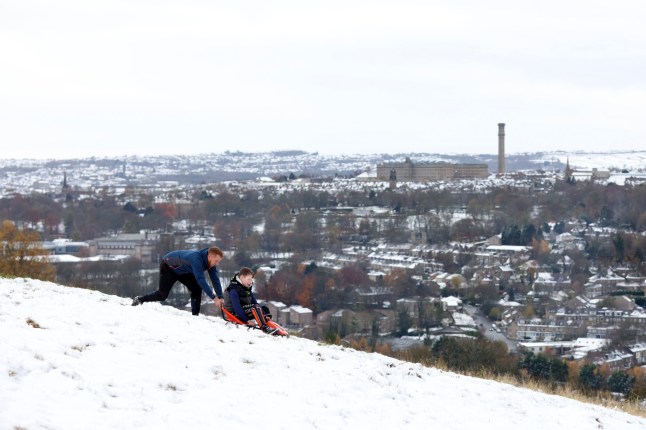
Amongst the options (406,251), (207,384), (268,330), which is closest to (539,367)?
(268,330)

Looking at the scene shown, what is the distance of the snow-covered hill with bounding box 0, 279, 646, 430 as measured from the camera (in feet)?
21.1

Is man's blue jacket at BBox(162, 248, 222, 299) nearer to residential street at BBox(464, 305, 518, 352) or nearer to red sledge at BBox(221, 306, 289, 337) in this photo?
red sledge at BBox(221, 306, 289, 337)

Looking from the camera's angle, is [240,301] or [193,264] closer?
[240,301]

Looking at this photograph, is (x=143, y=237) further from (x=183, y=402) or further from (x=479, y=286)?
(x=183, y=402)

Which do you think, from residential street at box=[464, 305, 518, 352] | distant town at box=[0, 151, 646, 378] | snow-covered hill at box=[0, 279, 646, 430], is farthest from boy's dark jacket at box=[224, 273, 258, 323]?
residential street at box=[464, 305, 518, 352]

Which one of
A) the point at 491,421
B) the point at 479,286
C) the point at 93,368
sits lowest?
the point at 479,286

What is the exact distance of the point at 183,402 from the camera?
22.2 feet

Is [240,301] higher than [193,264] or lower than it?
lower

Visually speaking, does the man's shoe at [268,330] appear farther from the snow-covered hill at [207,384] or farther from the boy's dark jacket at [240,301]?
the boy's dark jacket at [240,301]

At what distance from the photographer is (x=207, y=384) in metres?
7.25

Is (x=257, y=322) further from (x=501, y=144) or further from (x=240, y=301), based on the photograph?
(x=501, y=144)

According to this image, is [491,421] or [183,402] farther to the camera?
[491,421]

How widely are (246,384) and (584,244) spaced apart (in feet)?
191

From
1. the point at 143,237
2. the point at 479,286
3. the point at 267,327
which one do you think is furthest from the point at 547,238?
the point at 267,327
